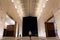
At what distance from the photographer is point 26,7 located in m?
3.47

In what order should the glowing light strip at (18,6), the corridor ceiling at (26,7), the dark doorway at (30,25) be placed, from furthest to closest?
the glowing light strip at (18,6)
the corridor ceiling at (26,7)
the dark doorway at (30,25)

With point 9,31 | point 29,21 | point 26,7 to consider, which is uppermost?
point 26,7

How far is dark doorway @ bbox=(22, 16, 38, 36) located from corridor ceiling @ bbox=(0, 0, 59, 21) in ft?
0.64

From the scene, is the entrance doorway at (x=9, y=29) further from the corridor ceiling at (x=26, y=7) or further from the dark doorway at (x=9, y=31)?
the corridor ceiling at (x=26, y=7)

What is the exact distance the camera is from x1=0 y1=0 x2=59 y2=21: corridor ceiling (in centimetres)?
308

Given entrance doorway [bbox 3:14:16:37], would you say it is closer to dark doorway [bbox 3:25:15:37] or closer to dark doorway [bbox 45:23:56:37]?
dark doorway [bbox 3:25:15:37]

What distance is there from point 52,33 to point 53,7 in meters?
0.91

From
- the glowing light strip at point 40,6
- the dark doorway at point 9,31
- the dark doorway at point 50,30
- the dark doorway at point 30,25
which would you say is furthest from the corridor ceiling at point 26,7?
the dark doorway at point 50,30

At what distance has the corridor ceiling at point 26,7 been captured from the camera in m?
3.08

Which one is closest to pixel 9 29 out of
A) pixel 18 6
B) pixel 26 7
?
pixel 18 6

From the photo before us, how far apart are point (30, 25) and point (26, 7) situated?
36.5 inches

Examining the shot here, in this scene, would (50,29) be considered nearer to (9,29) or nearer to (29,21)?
(29,21)

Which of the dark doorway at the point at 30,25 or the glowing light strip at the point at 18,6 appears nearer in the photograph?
the dark doorway at the point at 30,25

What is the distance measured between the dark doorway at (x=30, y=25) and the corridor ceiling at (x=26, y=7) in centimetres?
19
